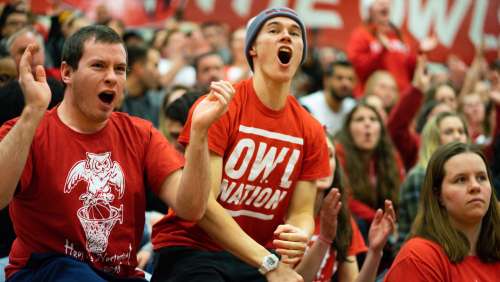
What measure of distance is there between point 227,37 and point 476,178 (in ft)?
19.3

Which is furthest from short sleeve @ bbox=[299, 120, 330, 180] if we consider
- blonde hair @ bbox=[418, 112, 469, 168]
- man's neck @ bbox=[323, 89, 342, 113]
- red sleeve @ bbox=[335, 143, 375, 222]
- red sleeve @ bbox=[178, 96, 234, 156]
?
man's neck @ bbox=[323, 89, 342, 113]

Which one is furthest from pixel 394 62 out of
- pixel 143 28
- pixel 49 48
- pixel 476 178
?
pixel 476 178

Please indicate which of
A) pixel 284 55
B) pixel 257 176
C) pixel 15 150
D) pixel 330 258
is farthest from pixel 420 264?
pixel 15 150

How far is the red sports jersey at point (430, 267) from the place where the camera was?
156 inches

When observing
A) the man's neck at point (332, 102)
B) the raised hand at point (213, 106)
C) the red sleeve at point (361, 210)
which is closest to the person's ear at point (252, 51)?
the raised hand at point (213, 106)

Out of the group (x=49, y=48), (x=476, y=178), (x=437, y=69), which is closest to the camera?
(x=476, y=178)

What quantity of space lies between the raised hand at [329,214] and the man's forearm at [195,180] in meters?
0.79

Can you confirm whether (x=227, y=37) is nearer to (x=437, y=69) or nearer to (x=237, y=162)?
(x=437, y=69)

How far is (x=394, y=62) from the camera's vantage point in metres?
9.31

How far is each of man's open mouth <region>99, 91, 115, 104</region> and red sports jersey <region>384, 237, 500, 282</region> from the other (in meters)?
1.47

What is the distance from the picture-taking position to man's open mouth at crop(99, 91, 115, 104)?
11.7 feet

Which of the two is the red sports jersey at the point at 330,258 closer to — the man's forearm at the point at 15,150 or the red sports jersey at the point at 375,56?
the man's forearm at the point at 15,150

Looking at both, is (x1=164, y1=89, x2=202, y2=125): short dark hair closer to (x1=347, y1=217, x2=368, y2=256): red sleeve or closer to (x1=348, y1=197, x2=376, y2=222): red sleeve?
(x1=347, y1=217, x2=368, y2=256): red sleeve

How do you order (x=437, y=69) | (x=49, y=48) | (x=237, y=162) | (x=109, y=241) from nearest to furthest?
1. (x=109, y=241)
2. (x=237, y=162)
3. (x=49, y=48)
4. (x=437, y=69)
